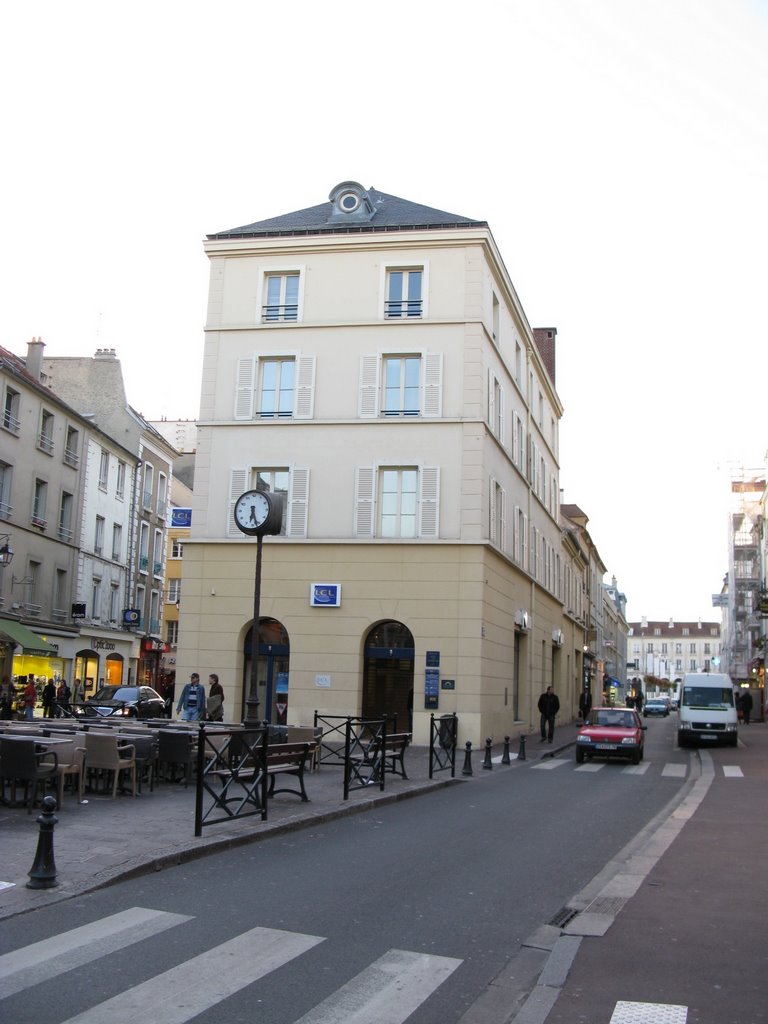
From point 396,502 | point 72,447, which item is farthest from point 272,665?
point 72,447

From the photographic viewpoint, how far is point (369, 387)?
27.0m

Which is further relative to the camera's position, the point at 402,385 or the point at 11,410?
the point at 11,410

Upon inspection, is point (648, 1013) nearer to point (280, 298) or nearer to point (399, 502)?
point (399, 502)

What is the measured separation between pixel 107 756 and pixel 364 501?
46.8 feet

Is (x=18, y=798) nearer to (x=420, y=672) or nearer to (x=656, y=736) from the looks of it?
(x=420, y=672)

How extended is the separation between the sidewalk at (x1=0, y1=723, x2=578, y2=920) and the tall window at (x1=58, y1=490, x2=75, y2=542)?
86.5ft

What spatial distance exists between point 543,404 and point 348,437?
16.3 m

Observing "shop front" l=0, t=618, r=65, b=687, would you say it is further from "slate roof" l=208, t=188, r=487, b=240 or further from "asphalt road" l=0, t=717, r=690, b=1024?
"asphalt road" l=0, t=717, r=690, b=1024

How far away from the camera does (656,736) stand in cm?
3838

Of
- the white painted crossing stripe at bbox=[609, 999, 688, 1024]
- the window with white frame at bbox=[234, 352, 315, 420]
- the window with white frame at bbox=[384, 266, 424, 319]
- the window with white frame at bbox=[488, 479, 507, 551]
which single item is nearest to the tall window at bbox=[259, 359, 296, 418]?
the window with white frame at bbox=[234, 352, 315, 420]

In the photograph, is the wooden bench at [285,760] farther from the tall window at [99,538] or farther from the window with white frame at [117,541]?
the window with white frame at [117,541]

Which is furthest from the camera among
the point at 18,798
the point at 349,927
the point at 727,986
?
the point at 18,798

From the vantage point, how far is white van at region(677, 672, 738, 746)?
29.3m

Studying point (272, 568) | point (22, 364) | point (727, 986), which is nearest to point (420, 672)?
point (272, 568)
